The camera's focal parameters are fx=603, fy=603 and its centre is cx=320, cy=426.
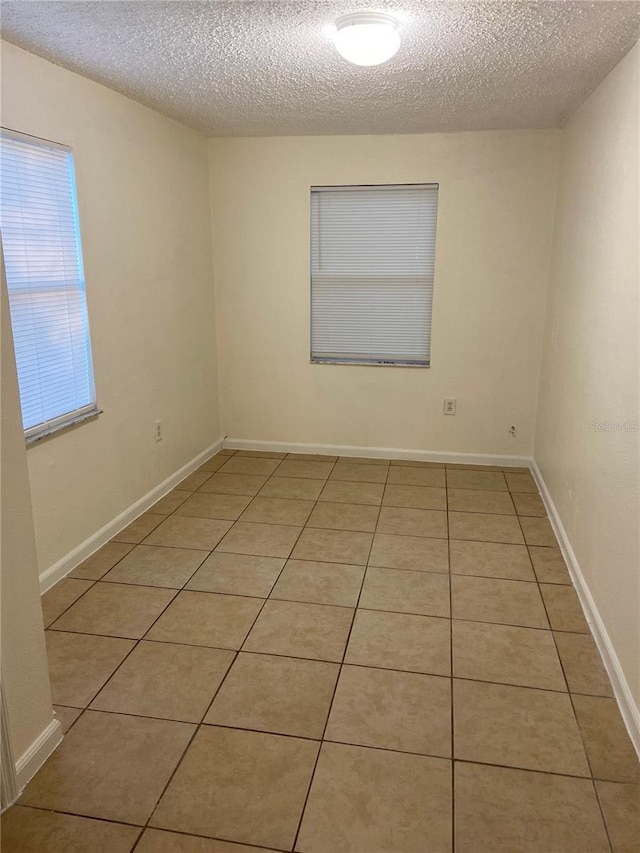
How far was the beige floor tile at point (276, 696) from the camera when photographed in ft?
6.27

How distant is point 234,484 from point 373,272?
173 centimetres

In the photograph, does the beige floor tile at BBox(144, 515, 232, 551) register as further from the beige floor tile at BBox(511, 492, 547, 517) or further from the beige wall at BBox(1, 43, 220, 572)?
the beige floor tile at BBox(511, 492, 547, 517)

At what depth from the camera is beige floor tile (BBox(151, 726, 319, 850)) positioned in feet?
5.11

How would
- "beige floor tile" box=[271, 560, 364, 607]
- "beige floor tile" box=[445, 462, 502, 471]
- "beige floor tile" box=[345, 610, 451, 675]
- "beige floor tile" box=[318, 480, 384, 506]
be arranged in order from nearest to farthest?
"beige floor tile" box=[345, 610, 451, 675], "beige floor tile" box=[271, 560, 364, 607], "beige floor tile" box=[318, 480, 384, 506], "beige floor tile" box=[445, 462, 502, 471]

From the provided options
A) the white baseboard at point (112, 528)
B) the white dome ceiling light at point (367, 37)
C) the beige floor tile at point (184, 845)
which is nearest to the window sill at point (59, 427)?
the white baseboard at point (112, 528)

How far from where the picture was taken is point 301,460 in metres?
4.44

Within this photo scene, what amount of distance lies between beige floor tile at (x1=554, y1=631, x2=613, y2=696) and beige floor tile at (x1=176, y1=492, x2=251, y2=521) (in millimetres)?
1853

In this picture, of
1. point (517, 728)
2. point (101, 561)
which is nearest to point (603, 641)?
point (517, 728)

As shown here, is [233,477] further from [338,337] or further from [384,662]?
[384,662]

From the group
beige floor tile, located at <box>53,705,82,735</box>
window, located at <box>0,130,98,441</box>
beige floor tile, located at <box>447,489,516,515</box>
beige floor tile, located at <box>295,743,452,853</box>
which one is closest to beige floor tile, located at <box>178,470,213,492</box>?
window, located at <box>0,130,98,441</box>

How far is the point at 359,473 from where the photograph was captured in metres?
4.16

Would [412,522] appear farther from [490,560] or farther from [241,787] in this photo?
[241,787]

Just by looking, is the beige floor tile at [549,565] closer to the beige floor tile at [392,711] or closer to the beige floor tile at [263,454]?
the beige floor tile at [392,711]

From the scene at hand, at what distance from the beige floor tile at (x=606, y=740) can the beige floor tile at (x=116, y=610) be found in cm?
162
